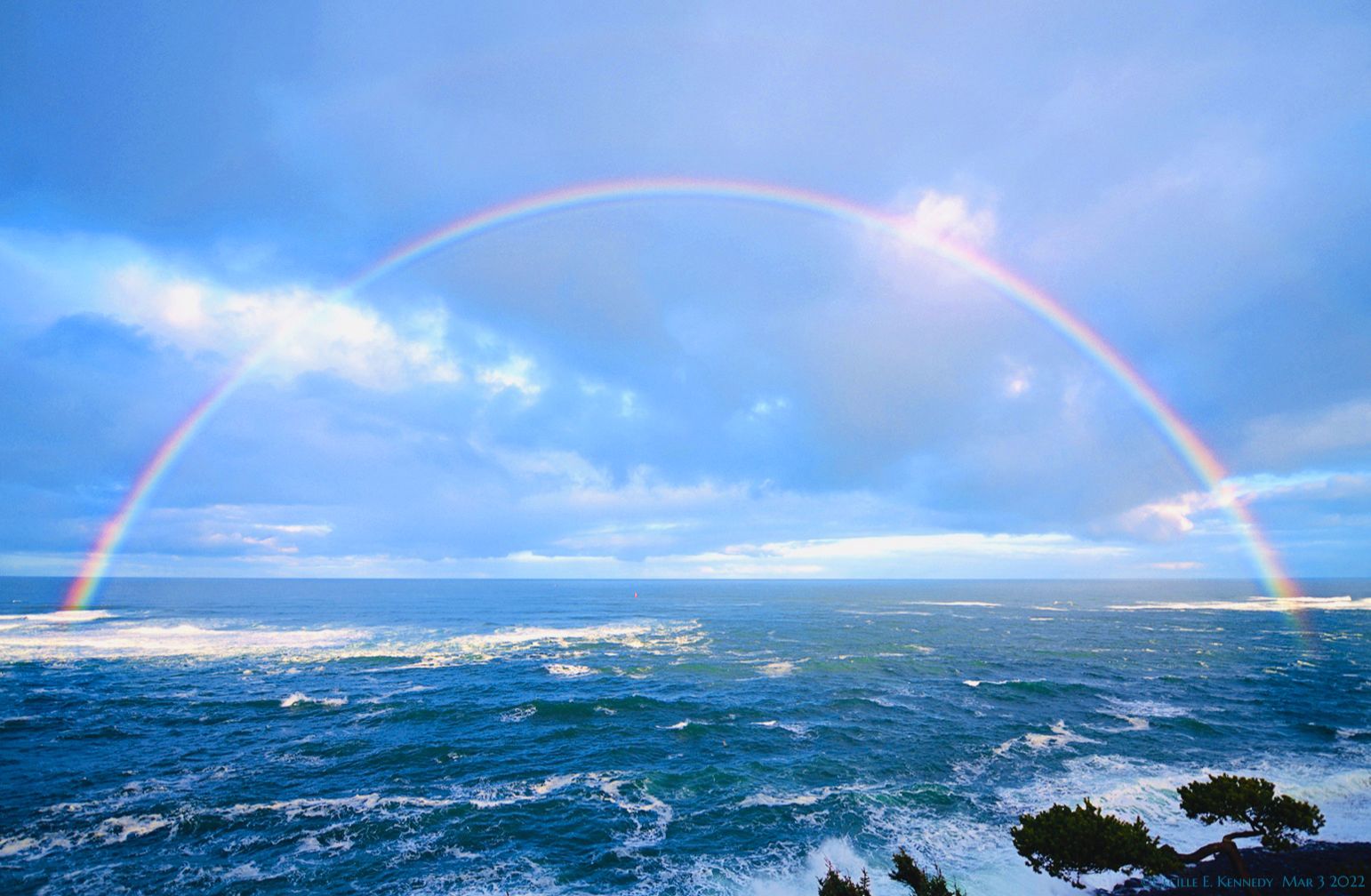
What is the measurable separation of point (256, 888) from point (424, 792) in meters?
10.9

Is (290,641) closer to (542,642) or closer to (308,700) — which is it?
(542,642)

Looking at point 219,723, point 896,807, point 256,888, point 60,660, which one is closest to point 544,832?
point 256,888

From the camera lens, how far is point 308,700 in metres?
57.0

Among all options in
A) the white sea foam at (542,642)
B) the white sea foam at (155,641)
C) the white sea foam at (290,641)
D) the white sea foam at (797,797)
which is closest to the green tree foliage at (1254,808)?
the white sea foam at (797,797)

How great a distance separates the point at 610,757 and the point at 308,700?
109 ft

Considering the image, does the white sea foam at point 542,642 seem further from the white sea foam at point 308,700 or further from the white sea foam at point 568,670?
the white sea foam at point 308,700

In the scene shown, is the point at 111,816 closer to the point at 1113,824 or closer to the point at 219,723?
the point at 219,723

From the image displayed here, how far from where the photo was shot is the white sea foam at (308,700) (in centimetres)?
5578

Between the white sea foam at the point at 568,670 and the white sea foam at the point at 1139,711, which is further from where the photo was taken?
the white sea foam at the point at 568,670

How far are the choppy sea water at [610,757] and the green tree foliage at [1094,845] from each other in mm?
8170

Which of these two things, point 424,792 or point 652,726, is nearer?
point 424,792

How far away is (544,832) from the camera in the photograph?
3164cm

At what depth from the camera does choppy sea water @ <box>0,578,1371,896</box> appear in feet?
93.7

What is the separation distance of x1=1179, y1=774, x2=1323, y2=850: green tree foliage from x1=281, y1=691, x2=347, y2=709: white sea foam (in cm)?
6158
